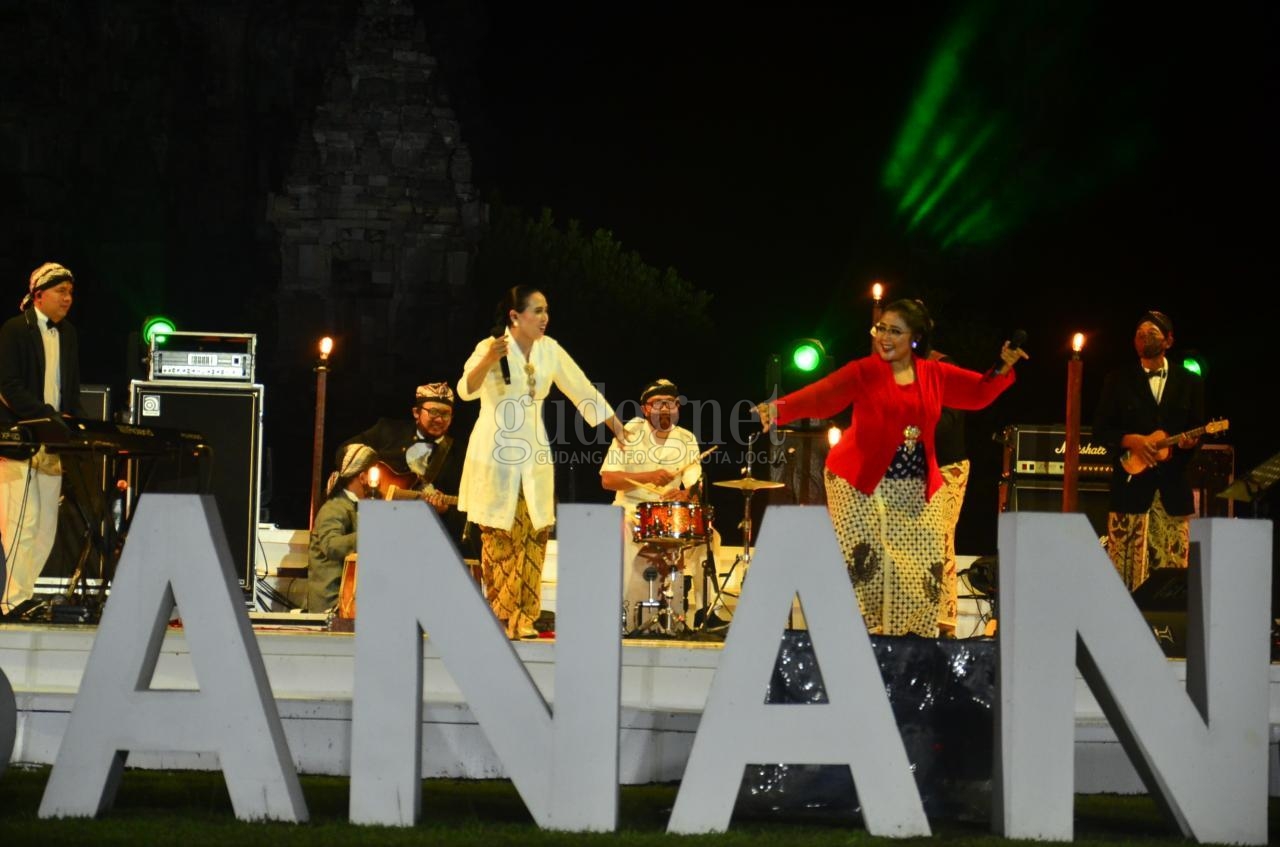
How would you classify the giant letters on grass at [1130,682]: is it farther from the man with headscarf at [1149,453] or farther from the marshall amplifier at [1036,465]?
the marshall amplifier at [1036,465]

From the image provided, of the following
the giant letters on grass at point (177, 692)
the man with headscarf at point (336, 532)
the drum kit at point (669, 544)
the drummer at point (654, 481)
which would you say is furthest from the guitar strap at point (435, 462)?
the giant letters on grass at point (177, 692)

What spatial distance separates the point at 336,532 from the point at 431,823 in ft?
15.4

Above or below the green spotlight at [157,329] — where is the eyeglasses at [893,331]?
below

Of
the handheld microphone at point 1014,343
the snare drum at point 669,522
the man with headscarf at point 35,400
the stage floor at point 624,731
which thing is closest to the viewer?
the stage floor at point 624,731

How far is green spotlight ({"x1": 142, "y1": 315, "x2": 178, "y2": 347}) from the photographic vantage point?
1009 centimetres

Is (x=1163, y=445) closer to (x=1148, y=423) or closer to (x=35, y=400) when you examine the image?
(x=1148, y=423)

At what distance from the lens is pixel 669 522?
8328 millimetres

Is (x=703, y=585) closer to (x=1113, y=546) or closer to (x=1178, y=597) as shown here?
(x=1113, y=546)

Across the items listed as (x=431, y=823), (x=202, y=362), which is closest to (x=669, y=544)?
(x=202, y=362)

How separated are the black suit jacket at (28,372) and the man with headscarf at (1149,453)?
206 inches

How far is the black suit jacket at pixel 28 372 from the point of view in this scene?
727 centimetres

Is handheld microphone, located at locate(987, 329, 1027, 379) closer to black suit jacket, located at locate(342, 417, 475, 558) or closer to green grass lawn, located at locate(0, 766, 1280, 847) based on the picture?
green grass lawn, located at locate(0, 766, 1280, 847)

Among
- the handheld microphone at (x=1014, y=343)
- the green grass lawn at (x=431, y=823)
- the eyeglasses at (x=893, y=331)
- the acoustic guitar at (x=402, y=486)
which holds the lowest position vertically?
the green grass lawn at (x=431, y=823)

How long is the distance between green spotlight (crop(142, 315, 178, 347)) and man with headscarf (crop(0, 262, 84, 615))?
89.6 inches
